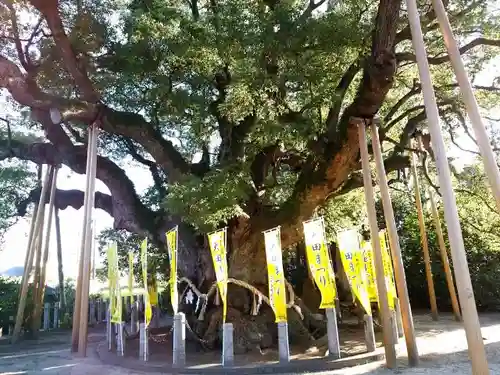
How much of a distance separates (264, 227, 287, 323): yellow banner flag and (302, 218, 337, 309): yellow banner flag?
53 centimetres

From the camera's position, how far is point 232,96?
7.92 m

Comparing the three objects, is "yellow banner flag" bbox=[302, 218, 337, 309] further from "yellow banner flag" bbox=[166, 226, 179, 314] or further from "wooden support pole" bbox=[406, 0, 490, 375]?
"wooden support pole" bbox=[406, 0, 490, 375]

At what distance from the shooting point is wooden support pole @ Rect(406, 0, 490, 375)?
359 cm

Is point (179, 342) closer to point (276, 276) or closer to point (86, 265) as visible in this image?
point (276, 276)

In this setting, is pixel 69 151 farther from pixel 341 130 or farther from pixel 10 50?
pixel 341 130

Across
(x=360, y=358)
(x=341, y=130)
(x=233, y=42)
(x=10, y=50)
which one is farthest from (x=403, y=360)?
(x=10, y=50)

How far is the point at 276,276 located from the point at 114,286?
3.89m

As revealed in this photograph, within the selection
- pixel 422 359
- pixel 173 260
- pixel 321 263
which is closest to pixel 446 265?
A: pixel 422 359

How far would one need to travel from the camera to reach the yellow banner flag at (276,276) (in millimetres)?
6785

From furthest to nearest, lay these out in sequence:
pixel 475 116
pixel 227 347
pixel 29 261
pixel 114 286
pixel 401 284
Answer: pixel 29 261, pixel 114 286, pixel 227 347, pixel 401 284, pixel 475 116

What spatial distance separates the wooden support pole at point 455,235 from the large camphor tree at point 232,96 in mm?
1751

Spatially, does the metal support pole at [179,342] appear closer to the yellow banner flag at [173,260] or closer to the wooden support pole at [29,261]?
the yellow banner flag at [173,260]

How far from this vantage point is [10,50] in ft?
32.7

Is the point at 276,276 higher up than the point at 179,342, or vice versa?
the point at 276,276
